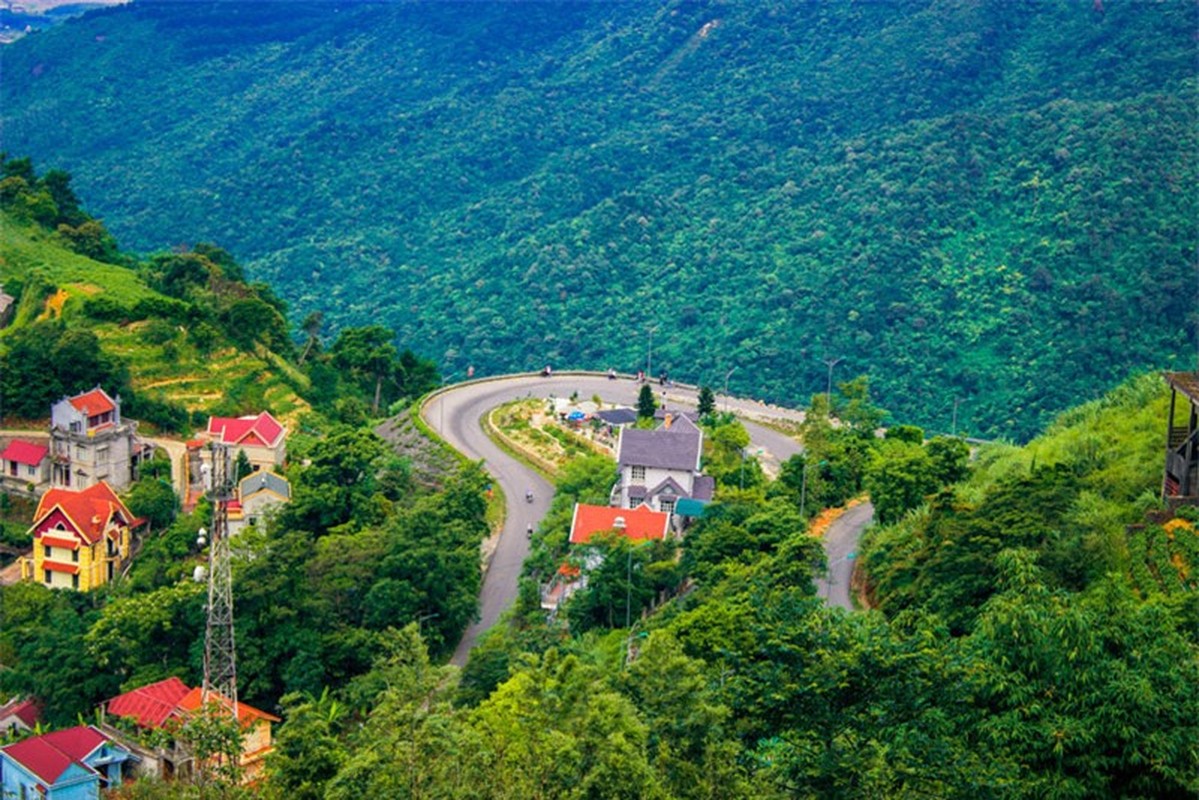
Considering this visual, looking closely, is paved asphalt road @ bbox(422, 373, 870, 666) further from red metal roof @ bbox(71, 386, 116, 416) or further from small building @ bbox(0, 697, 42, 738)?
red metal roof @ bbox(71, 386, 116, 416)

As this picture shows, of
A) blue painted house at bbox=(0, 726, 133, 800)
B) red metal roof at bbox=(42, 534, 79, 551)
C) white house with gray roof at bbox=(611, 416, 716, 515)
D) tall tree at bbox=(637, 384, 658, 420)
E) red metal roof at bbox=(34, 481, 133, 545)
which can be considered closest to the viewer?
blue painted house at bbox=(0, 726, 133, 800)

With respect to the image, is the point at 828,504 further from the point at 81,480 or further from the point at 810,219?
the point at 810,219

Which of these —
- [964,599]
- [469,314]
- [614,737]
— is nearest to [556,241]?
[469,314]

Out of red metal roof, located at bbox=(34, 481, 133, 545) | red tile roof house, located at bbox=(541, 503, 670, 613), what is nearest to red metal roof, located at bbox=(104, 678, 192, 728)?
red metal roof, located at bbox=(34, 481, 133, 545)

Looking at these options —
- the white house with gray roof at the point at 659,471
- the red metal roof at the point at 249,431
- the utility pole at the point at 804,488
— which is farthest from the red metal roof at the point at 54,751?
the utility pole at the point at 804,488

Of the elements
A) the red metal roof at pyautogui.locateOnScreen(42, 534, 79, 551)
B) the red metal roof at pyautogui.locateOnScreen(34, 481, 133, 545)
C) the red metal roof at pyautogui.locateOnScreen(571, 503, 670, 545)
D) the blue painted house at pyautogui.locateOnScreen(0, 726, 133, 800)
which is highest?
the red metal roof at pyautogui.locateOnScreen(571, 503, 670, 545)

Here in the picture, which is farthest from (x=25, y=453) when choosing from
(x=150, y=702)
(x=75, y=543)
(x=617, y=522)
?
(x=617, y=522)

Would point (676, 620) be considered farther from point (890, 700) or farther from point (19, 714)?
point (19, 714)
